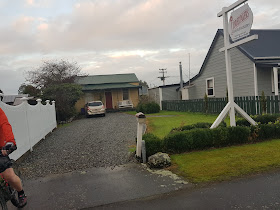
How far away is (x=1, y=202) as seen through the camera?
3.15 meters

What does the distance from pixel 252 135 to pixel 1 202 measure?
→ 21.3 ft

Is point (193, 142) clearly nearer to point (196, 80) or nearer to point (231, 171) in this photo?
point (231, 171)

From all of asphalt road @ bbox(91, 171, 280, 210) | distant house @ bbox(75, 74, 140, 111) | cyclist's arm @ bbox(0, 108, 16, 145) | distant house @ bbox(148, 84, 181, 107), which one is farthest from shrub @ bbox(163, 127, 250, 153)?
distant house @ bbox(75, 74, 140, 111)

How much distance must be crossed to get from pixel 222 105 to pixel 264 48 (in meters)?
4.53

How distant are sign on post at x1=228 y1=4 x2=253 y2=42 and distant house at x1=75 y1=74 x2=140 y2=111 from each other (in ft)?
69.9

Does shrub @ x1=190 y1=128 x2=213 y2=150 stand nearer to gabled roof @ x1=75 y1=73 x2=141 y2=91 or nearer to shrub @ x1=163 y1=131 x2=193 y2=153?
shrub @ x1=163 y1=131 x2=193 y2=153

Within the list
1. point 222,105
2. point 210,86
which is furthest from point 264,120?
point 210,86

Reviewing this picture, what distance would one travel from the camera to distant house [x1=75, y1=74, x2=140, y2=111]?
28.3 m

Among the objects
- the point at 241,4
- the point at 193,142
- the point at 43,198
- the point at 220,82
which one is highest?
the point at 241,4

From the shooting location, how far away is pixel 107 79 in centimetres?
3117

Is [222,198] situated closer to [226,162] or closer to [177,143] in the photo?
[226,162]

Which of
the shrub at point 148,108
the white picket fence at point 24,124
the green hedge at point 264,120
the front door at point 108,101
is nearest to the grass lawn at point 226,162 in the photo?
the green hedge at point 264,120

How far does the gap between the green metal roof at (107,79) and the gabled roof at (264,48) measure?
14.5 metres

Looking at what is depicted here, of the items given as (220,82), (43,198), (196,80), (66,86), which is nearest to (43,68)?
(66,86)
